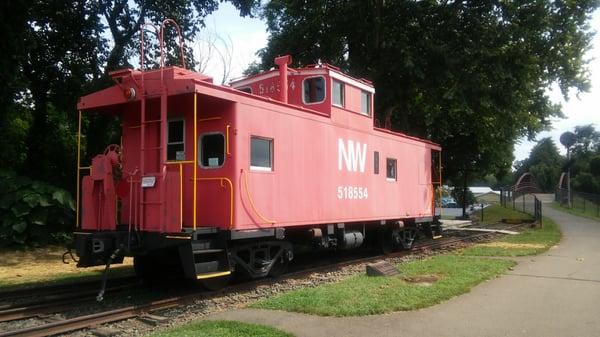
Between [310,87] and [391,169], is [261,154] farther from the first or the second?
[391,169]

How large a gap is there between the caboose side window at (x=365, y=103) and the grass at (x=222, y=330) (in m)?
7.39

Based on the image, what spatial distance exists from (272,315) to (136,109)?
4.78m

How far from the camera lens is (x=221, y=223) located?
903 cm

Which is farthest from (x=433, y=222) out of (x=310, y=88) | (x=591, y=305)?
(x=591, y=305)

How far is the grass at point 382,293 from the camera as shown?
299 inches

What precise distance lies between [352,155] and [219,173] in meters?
4.18

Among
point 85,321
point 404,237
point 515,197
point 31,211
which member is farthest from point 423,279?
point 515,197

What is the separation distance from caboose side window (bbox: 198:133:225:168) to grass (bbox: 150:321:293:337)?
10.2 ft

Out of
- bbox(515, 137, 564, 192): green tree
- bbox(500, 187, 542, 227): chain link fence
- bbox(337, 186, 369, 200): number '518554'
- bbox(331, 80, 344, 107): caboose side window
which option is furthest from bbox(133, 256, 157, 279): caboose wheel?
bbox(515, 137, 564, 192): green tree

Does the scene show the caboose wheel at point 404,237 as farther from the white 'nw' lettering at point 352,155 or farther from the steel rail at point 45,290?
the steel rail at point 45,290

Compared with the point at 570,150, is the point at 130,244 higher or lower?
lower

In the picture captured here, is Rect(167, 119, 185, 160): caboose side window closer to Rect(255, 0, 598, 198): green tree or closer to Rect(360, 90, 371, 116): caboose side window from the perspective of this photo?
Rect(360, 90, 371, 116): caboose side window

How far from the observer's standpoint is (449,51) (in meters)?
20.1

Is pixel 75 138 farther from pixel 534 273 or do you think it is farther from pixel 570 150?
pixel 570 150
